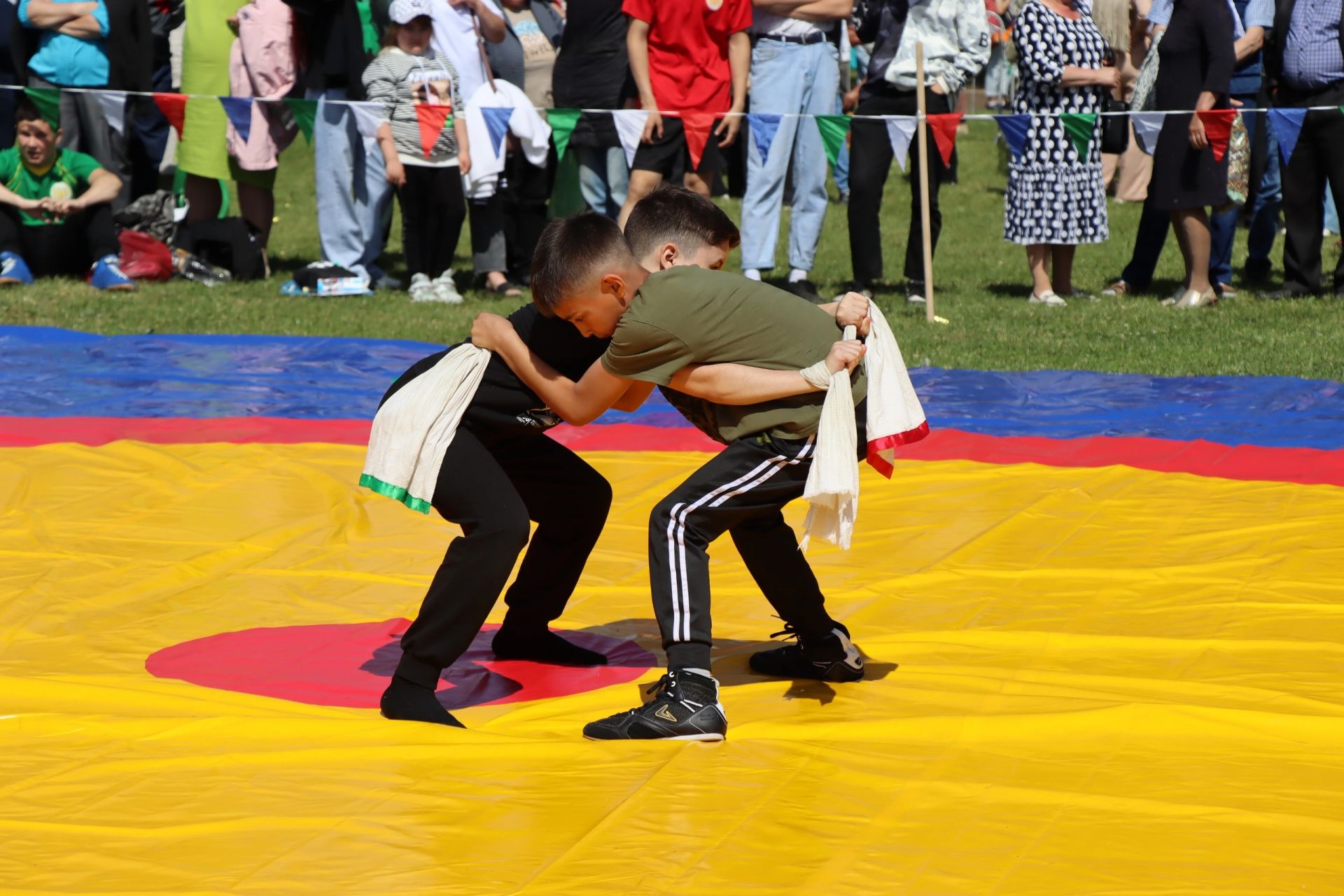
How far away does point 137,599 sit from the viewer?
14.8ft

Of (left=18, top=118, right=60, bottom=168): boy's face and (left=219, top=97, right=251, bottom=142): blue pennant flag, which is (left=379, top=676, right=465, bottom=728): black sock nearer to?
(left=219, top=97, right=251, bottom=142): blue pennant flag

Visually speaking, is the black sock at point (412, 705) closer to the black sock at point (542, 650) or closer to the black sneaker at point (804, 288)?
the black sock at point (542, 650)

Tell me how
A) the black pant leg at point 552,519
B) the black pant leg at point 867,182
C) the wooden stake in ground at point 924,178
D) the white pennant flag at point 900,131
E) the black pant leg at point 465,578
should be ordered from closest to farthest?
the black pant leg at point 465,578 < the black pant leg at point 552,519 < the wooden stake in ground at point 924,178 < the white pennant flag at point 900,131 < the black pant leg at point 867,182

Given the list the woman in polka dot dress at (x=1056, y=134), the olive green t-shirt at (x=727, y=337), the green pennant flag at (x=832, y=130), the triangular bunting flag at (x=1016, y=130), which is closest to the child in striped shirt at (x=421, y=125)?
the green pennant flag at (x=832, y=130)

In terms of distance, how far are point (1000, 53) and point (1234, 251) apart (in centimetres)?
776

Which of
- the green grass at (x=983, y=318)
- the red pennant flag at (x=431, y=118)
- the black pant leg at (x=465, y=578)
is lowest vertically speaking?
the green grass at (x=983, y=318)

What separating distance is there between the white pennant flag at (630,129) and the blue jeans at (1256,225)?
3535 millimetres

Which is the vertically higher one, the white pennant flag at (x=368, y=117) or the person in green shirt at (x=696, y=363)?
the white pennant flag at (x=368, y=117)

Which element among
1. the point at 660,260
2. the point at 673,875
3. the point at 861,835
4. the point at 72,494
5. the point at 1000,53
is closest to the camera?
the point at 673,875

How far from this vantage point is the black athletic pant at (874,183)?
9953mm

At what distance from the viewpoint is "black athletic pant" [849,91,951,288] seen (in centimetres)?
995

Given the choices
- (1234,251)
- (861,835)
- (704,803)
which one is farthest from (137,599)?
(1234,251)

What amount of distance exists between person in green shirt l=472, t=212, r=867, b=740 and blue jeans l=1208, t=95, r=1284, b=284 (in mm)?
6984

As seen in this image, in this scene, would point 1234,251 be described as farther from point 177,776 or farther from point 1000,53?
point 177,776
